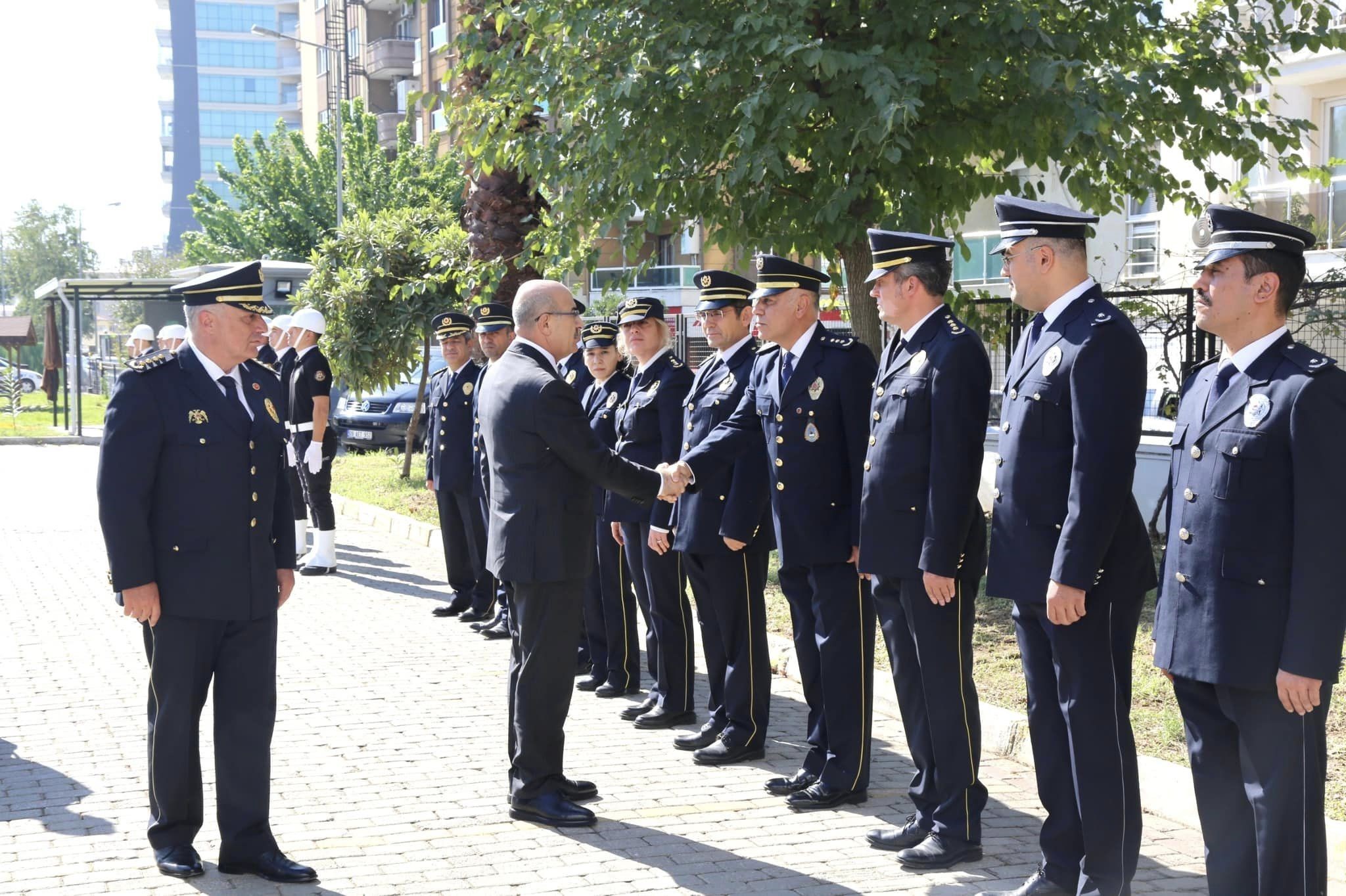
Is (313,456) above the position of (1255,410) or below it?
below

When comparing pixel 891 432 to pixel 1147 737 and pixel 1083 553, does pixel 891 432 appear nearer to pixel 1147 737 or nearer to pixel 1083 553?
pixel 1083 553

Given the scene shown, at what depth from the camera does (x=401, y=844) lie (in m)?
5.39

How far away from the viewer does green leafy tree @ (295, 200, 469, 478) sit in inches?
741

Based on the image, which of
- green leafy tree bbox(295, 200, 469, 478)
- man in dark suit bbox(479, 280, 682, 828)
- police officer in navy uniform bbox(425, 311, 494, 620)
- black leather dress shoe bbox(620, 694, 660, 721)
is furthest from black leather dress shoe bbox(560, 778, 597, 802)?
green leafy tree bbox(295, 200, 469, 478)

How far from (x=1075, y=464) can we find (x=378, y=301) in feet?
51.6

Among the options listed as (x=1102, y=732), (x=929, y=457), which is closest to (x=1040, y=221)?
(x=929, y=457)

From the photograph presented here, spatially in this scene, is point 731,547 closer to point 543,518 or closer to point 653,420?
point 543,518

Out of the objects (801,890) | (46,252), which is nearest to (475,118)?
(801,890)

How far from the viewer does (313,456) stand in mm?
12023

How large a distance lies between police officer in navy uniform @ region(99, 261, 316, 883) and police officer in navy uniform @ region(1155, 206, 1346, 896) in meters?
3.22

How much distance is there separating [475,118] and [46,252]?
265 feet

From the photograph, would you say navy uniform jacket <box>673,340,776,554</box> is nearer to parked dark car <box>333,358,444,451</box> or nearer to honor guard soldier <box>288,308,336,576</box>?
honor guard soldier <box>288,308,336,576</box>

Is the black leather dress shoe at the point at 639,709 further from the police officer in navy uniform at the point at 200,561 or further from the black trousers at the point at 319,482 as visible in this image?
the black trousers at the point at 319,482

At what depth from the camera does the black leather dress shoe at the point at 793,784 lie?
604 centimetres
